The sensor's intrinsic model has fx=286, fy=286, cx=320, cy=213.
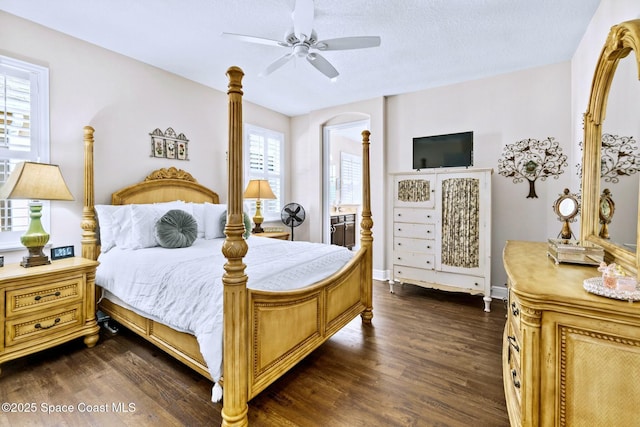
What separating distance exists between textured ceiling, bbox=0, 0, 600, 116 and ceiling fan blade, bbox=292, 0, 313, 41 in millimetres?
175

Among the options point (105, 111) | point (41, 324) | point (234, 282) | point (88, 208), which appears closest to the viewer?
point (234, 282)

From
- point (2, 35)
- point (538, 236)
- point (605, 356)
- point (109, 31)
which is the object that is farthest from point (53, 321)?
point (538, 236)

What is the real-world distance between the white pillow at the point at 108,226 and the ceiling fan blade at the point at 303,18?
224cm

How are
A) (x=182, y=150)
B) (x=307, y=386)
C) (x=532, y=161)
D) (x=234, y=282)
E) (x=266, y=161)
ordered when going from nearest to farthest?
(x=234, y=282)
(x=307, y=386)
(x=532, y=161)
(x=182, y=150)
(x=266, y=161)

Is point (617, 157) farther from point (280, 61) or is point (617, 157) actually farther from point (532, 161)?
point (280, 61)

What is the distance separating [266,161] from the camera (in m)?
4.78

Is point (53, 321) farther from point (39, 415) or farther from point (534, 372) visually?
point (534, 372)

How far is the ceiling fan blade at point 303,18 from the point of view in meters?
1.99

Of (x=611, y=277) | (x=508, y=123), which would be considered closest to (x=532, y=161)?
(x=508, y=123)

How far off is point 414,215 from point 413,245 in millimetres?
369

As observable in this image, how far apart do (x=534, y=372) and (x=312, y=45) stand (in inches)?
97.1

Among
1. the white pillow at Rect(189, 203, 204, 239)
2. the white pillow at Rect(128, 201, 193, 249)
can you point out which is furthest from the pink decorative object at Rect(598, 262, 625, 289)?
the white pillow at Rect(189, 203, 204, 239)

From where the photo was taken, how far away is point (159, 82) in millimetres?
3301

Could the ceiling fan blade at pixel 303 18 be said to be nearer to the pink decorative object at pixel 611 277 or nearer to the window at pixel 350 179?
the pink decorative object at pixel 611 277
